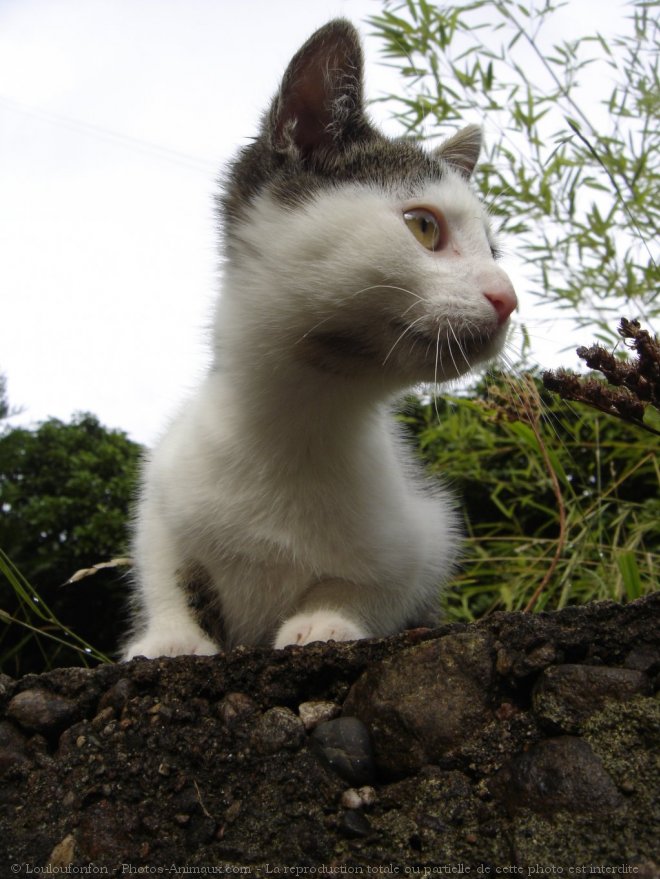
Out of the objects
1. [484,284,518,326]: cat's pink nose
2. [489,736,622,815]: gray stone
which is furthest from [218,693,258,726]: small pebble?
[484,284,518,326]: cat's pink nose

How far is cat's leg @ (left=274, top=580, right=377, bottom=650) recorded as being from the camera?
1.56 meters

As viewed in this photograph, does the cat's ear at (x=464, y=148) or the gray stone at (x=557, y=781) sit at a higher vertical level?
the cat's ear at (x=464, y=148)

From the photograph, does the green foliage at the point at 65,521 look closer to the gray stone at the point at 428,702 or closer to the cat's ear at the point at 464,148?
the cat's ear at the point at 464,148

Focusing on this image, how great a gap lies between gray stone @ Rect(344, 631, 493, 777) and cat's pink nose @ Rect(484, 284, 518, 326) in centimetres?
62

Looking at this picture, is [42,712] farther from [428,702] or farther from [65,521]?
[65,521]

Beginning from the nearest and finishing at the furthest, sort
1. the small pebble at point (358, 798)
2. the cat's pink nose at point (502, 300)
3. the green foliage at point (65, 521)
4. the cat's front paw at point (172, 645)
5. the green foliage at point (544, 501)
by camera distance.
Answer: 1. the small pebble at point (358, 798)
2. the cat's pink nose at point (502, 300)
3. the cat's front paw at point (172, 645)
4. the green foliage at point (544, 501)
5. the green foliage at point (65, 521)

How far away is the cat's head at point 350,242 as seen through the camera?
1.50 metres

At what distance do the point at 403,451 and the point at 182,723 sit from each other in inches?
42.1

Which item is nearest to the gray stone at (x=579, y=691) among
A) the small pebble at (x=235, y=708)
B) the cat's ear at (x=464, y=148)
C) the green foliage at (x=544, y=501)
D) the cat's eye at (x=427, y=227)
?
the small pebble at (x=235, y=708)

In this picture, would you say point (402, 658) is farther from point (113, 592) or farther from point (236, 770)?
point (113, 592)

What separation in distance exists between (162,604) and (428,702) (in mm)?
790

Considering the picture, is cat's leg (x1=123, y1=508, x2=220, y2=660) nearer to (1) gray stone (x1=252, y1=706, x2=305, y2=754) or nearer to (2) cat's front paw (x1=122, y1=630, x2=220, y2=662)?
(2) cat's front paw (x1=122, y1=630, x2=220, y2=662)

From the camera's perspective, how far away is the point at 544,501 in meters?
3.48

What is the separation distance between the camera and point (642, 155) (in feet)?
8.62
